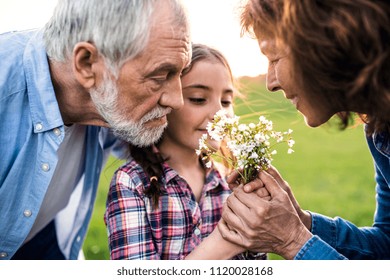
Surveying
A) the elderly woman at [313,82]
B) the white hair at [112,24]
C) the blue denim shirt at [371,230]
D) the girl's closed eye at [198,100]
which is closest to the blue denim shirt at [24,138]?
the white hair at [112,24]

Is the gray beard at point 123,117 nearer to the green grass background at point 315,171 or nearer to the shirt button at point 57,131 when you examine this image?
the shirt button at point 57,131

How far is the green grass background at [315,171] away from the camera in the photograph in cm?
424

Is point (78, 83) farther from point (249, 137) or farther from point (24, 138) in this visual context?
point (249, 137)

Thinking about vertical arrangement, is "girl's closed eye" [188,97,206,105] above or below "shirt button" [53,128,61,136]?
above

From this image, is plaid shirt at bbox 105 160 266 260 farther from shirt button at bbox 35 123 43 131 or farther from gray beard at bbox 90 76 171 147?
shirt button at bbox 35 123 43 131

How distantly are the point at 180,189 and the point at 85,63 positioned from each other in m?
1.07

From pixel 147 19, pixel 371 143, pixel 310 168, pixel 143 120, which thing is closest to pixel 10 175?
pixel 143 120

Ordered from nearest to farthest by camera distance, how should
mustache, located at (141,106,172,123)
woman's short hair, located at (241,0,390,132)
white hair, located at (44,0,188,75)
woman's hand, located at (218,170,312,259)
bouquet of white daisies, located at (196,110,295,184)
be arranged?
1. woman's short hair, located at (241,0,390,132)
2. bouquet of white daisies, located at (196,110,295,184)
3. woman's hand, located at (218,170,312,259)
4. white hair, located at (44,0,188,75)
5. mustache, located at (141,106,172,123)

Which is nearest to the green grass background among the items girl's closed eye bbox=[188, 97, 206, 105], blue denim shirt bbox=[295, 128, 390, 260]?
blue denim shirt bbox=[295, 128, 390, 260]

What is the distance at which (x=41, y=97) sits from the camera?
3637mm

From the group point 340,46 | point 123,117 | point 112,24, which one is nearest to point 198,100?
point 123,117

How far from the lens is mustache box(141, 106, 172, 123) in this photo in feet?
11.9

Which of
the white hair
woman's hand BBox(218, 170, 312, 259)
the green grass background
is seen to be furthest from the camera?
the green grass background

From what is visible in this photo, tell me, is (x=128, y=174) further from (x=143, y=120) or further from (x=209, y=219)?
(x=209, y=219)
